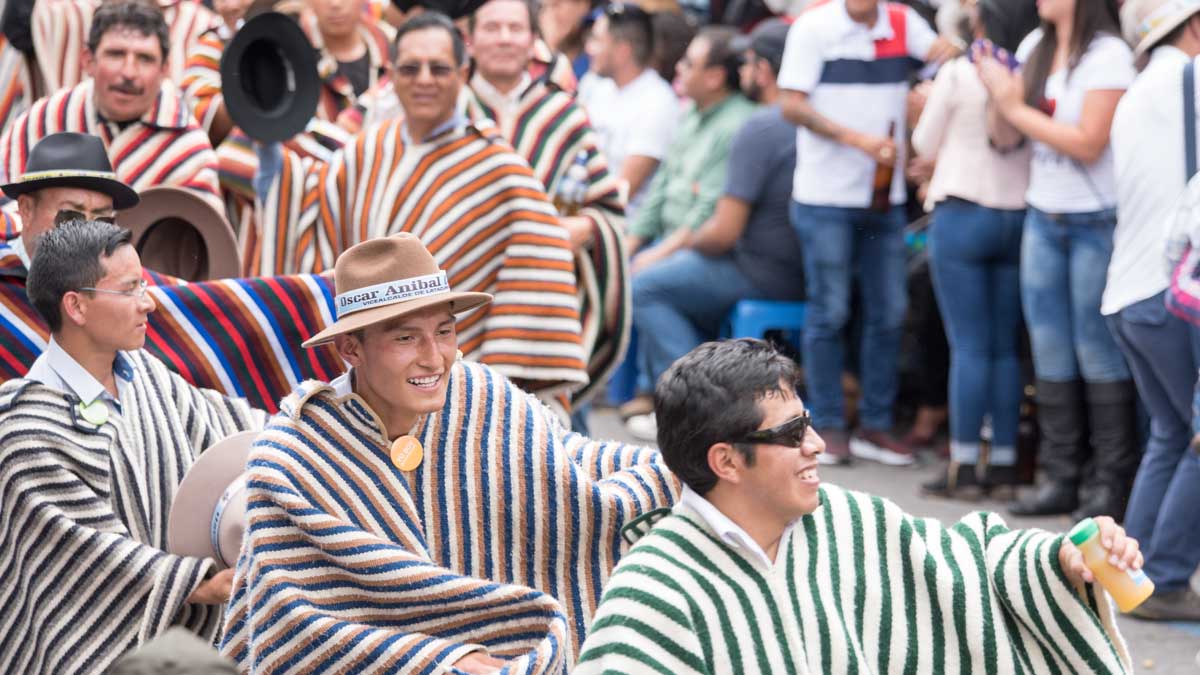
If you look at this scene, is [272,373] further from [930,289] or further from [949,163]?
[930,289]

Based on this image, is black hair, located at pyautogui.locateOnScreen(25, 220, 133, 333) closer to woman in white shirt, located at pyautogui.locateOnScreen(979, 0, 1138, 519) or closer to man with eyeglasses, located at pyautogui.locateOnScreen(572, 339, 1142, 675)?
man with eyeglasses, located at pyautogui.locateOnScreen(572, 339, 1142, 675)

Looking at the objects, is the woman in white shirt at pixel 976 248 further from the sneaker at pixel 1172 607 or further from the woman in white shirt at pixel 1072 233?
the sneaker at pixel 1172 607

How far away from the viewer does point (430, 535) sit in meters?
3.99

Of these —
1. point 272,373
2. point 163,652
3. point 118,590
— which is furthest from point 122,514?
point 163,652

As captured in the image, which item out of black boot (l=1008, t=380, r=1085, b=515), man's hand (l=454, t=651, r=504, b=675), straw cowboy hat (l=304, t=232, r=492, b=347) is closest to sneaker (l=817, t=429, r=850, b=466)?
black boot (l=1008, t=380, r=1085, b=515)

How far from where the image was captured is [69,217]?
521 centimetres

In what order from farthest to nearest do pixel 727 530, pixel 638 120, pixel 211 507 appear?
pixel 638 120
pixel 211 507
pixel 727 530

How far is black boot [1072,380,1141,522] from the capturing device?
279 inches

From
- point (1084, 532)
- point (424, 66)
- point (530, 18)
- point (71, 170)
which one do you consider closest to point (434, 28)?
point (424, 66)

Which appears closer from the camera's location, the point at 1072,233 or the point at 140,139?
the point at 140,139

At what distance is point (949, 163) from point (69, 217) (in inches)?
147

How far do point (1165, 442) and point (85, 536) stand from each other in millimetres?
3576

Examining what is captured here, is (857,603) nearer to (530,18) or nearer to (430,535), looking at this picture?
(430,535)

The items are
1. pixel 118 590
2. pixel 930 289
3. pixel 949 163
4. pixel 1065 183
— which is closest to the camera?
pixel 118 590
